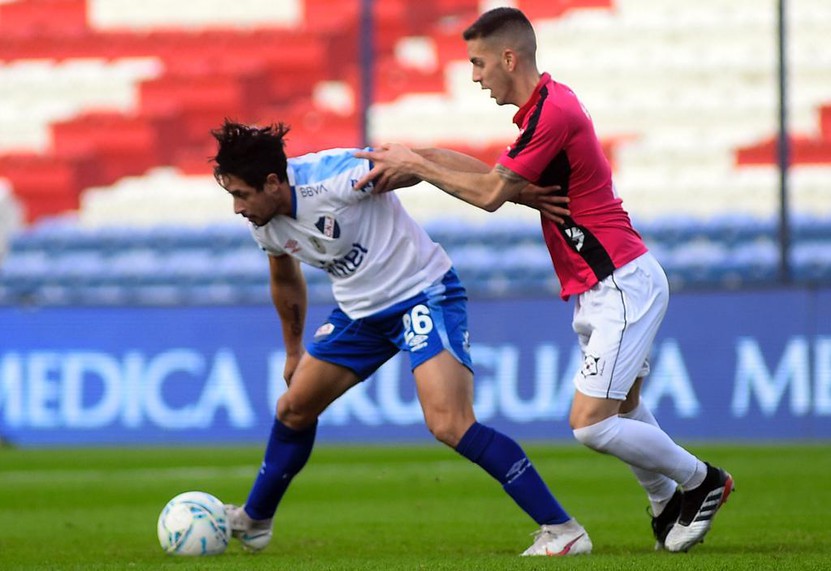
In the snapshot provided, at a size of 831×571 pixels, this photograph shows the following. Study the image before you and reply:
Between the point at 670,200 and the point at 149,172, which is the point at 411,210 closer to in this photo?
the point at 670,200

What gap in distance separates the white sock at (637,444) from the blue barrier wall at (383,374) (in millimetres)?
7511

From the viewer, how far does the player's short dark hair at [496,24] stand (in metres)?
5.61

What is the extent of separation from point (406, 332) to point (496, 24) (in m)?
1.36

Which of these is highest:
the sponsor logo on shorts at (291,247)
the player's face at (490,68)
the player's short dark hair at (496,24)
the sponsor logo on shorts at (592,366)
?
the player's short dark hair at (496,24)

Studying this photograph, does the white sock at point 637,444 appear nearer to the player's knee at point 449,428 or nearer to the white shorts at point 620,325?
the white shorts at point 620,325

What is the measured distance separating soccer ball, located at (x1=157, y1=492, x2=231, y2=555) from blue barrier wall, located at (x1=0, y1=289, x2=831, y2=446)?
7195 mm

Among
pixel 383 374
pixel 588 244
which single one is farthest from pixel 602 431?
pixel 383 374

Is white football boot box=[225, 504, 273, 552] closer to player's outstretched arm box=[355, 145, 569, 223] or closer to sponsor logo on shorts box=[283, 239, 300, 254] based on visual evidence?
sponsor logo on shorts box=[283, 239, 300, 254]

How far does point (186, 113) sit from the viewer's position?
24672mm

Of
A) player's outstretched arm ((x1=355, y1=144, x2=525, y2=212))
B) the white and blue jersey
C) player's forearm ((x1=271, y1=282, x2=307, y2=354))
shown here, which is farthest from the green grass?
player's outstretched arm ((x1=355, y1=144, x2=525, y2=212))

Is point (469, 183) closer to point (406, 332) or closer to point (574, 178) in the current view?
point (574, 178)

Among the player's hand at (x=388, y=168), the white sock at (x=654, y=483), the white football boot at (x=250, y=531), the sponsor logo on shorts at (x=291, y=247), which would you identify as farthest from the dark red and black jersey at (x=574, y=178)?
the white football boot at (x=250, y=531)

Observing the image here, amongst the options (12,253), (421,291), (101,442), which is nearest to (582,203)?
(421,291)

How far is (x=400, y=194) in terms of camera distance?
802 inches
